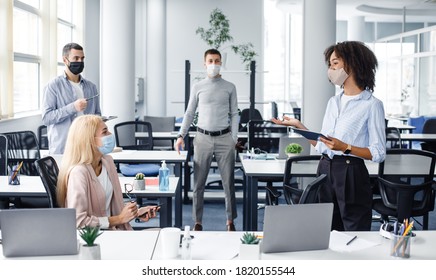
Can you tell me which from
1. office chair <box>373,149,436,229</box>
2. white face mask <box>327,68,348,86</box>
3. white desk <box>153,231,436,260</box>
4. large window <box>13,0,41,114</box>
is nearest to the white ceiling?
large window <box>13,0,41,114</box>

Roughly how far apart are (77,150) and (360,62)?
4.98ft

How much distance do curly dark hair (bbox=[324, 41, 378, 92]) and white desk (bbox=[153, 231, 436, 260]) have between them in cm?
82

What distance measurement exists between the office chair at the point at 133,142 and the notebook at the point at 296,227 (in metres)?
3.95

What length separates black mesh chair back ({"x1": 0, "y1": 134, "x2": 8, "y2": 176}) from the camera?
15.6 feet

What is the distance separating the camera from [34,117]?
25.9 feet

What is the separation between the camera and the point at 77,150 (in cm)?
295

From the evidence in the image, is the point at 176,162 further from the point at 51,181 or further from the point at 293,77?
the point at 293,77

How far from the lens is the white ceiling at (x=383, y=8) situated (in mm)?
13281

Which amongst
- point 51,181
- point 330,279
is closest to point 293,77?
point 51,181

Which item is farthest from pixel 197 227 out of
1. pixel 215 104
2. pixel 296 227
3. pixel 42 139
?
pixel 296 227

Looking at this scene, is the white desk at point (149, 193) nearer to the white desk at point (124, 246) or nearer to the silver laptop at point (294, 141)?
the white desk at point (124, 246)

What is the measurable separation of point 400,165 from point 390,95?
11730 millimetres

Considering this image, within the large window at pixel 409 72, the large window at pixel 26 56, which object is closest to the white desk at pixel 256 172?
the large window at pixel 26 56

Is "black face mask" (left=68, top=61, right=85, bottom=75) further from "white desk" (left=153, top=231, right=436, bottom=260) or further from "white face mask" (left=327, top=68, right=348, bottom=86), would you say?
"white desk" (left=153, top=231, right=436, bottom=260)
